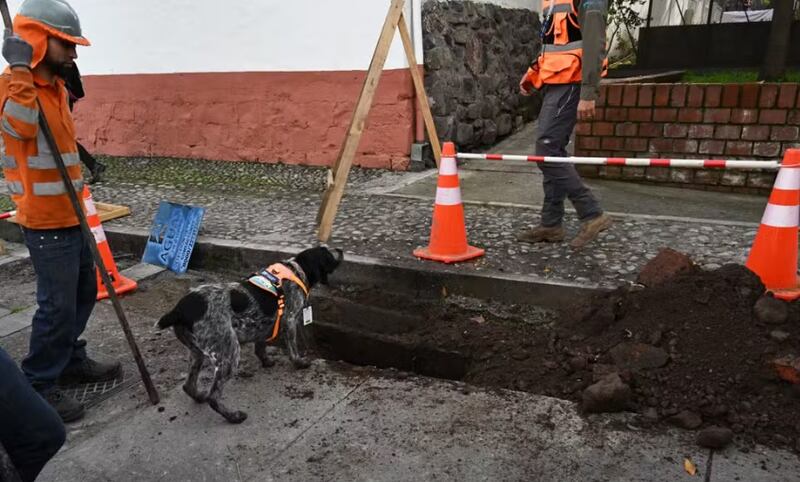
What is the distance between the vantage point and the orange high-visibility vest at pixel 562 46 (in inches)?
169

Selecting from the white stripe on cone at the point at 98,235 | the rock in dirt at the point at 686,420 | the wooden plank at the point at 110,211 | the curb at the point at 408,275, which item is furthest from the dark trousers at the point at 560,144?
the wooden plank at the point at 110,211

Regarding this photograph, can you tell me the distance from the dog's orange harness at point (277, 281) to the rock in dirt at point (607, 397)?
5.30 ft

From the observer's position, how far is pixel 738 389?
2.97 metres

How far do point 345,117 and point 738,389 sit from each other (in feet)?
19.2

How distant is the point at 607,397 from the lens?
2.93 metres

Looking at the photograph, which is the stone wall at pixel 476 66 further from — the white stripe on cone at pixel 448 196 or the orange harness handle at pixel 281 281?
the orange harness handle at pixel 281 281

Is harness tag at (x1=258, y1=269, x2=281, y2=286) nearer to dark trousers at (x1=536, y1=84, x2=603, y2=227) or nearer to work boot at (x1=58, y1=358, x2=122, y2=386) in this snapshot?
work boot at (x1=58, y1=358, x2=122, y2=386)

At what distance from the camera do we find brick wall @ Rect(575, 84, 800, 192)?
6043 millimetres

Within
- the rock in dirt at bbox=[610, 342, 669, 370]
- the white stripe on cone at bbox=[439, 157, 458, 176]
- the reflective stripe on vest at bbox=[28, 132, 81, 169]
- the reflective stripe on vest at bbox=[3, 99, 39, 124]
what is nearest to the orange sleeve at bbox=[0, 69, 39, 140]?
the reflective stripe on vest at bbox=[3, 99, 39, 124]

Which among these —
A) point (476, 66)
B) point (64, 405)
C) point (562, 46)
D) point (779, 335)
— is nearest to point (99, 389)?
point (64, 405)

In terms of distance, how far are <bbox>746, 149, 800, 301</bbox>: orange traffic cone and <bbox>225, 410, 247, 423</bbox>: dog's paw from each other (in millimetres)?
3076

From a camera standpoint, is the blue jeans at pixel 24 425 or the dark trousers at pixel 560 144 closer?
the blue jeans at pixel 24 425

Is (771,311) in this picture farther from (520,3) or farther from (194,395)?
(520,3)

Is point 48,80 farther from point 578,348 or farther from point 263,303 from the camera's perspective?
point 578,348
